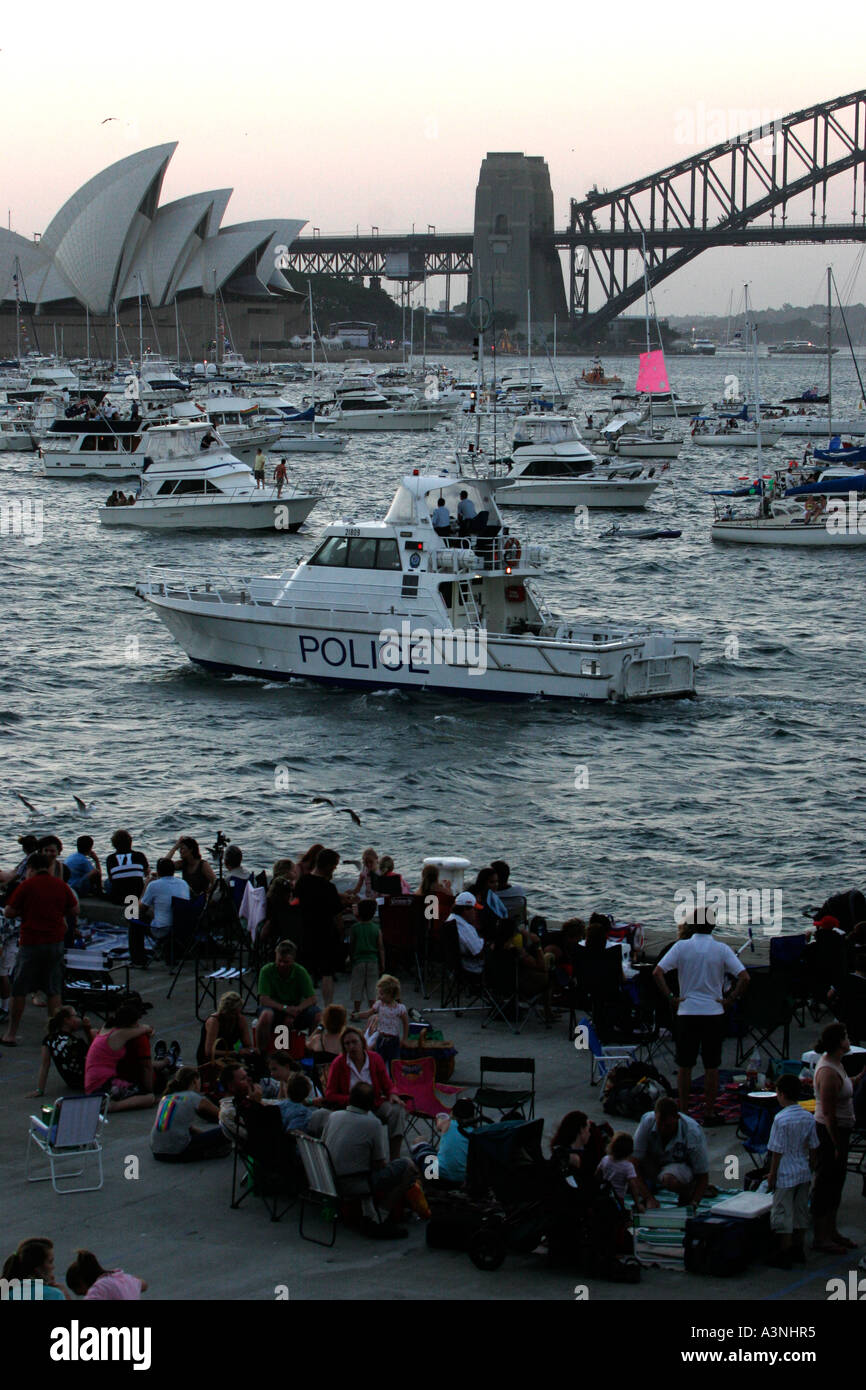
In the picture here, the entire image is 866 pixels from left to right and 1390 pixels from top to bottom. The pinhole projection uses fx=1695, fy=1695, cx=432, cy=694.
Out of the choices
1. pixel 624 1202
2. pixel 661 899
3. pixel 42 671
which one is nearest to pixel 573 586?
pixel 42 671

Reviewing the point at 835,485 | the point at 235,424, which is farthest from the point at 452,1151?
the point at 235,424

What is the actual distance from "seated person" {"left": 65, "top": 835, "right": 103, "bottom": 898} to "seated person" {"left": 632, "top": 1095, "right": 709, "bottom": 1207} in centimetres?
665

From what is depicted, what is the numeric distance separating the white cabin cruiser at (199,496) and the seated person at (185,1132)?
144 feet

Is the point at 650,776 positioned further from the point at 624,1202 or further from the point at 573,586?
the point at 573,586

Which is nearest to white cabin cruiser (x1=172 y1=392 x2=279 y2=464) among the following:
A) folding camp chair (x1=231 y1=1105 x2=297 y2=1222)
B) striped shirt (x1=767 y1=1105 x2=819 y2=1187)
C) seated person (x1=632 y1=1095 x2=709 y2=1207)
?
folding camp chair (x1=231 y1=1105 x2=297 y2=1222)

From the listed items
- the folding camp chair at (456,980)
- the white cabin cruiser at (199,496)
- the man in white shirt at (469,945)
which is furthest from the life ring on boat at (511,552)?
the white cabin cruiser at (199,496)

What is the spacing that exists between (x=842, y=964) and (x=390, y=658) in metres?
15.7

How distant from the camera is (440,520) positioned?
24969 millimetres

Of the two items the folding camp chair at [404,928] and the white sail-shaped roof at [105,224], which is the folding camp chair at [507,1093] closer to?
the folding camp chair at [404,928]

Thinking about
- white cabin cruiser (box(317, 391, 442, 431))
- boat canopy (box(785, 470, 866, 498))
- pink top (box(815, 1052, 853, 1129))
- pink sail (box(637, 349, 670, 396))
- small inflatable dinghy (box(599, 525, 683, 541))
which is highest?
pink sail (box(637, 349, 670, 396))

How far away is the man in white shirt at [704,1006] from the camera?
9.55m

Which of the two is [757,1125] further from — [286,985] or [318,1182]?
[286,985]

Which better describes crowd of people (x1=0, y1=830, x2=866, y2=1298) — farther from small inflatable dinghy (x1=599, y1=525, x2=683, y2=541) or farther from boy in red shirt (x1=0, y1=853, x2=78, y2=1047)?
small inflatable dinghy (x1=599, y1=525, x2=683, y2=541)

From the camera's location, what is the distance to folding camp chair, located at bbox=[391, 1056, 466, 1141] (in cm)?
916
